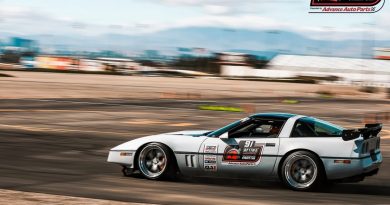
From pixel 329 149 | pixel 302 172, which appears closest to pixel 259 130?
pixel 302 172

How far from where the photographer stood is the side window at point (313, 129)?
1076cm

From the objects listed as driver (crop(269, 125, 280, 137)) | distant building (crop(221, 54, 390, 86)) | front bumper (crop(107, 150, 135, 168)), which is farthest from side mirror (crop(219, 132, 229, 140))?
distant building (crop(221, 54, 390, 86))

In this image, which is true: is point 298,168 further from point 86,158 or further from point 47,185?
point 86,158

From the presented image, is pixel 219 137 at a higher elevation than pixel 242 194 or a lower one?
higher

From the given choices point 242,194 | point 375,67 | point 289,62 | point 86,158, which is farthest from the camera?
point 289,62

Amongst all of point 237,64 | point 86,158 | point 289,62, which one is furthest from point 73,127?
point 289,62

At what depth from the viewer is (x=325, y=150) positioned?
10.5 metres

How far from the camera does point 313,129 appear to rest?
10.8m

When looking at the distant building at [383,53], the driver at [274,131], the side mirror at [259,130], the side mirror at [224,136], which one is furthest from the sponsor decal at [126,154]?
the distant building at [383,53]

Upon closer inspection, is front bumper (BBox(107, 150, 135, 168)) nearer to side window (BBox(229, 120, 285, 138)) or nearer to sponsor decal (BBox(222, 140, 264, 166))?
sponsor decal (BBox(222, 140, 264, 166))

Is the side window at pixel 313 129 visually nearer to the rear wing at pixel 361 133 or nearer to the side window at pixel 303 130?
the side window at pixel 303 130

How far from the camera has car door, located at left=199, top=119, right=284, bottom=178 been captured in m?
10.8

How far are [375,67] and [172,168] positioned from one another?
140 meters

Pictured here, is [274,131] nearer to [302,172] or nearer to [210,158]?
[302,172]
